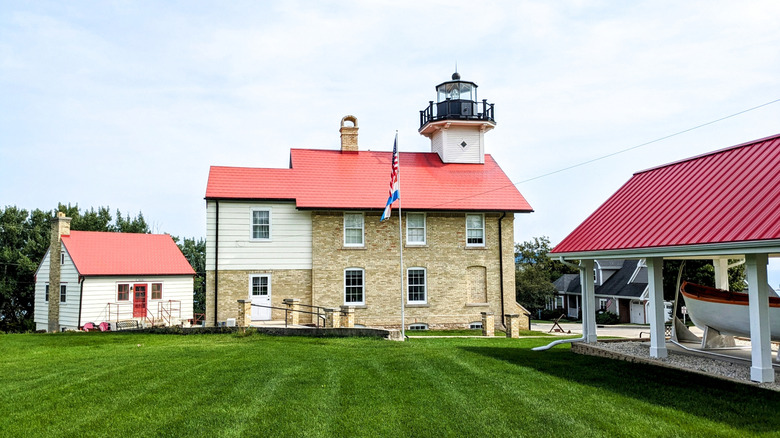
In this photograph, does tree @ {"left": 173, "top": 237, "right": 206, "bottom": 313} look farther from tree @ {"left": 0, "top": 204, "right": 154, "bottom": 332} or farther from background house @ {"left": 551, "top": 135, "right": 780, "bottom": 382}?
background house @ {"left": 551, "top": 135, "right": 780, "bottom": 382}

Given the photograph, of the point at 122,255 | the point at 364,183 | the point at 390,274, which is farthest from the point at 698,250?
the point at 122,255

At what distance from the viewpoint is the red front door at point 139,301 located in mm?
31578

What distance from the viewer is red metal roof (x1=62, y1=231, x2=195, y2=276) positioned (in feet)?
102

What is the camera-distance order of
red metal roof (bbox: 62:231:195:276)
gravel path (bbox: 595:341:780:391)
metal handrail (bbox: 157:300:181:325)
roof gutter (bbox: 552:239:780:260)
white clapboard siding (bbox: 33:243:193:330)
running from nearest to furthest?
roof gutter (bbox: 552:239:780:260), gravel path (bbox: 595:341:780:391), white clapboard siding (bbox: 33:243:193:330), red metal roof (bbox: 62:231:195:276), metal handrail (bbox: 157:300:181:325)

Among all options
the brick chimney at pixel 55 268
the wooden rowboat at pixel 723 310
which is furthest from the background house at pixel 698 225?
the brick chimney at pixel 55 268

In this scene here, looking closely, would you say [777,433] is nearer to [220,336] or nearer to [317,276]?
[220,336]

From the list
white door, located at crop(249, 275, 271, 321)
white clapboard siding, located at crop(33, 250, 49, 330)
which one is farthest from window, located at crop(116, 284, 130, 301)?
white door, located at crop(249, 275, 271, 321)

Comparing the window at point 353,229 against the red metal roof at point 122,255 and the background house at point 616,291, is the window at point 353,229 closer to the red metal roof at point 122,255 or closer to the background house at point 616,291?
the red metal roof at point 122,255

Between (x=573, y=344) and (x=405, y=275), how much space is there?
11721 mm

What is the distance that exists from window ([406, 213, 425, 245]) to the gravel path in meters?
12.6

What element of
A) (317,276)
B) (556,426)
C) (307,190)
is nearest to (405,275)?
(317,276)

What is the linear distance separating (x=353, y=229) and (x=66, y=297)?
17596mm

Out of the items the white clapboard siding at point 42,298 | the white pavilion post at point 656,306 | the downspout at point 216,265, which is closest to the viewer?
the white pavilion post at point 656,306

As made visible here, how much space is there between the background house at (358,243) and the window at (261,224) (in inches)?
1.7
